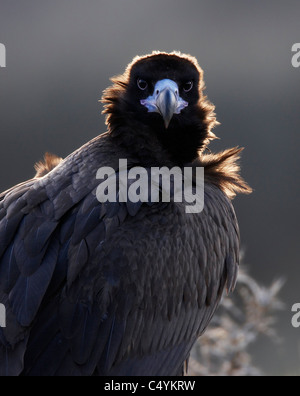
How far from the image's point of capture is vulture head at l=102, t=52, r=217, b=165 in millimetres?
6246

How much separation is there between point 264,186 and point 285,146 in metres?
1.02

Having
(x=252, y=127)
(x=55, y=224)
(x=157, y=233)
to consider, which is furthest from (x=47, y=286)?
(x=252, y=127)

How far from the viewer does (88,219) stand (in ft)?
18.4

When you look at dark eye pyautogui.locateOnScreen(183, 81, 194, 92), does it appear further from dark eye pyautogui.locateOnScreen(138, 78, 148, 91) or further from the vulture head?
dark eye pyautogui.locateOnScreen(138, 78, 148, 91)

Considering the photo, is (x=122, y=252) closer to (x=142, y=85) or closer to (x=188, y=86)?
(x=142, y=85)

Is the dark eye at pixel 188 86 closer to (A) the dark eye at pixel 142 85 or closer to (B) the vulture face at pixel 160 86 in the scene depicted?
(B) the vulture face at pixel 160 86

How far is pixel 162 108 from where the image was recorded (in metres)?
6.14

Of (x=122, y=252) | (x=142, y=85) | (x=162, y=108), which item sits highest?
(x=142, y=85)

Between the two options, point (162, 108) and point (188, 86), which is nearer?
point (162, 108)

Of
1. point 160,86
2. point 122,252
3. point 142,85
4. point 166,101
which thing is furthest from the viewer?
point 142,85

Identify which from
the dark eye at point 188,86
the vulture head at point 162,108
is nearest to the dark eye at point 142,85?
the vulture head at point 162,108

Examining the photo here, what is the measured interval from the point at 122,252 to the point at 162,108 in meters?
1.08

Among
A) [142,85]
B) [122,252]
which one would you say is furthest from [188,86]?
[122,252]

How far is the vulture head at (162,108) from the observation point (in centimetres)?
625
